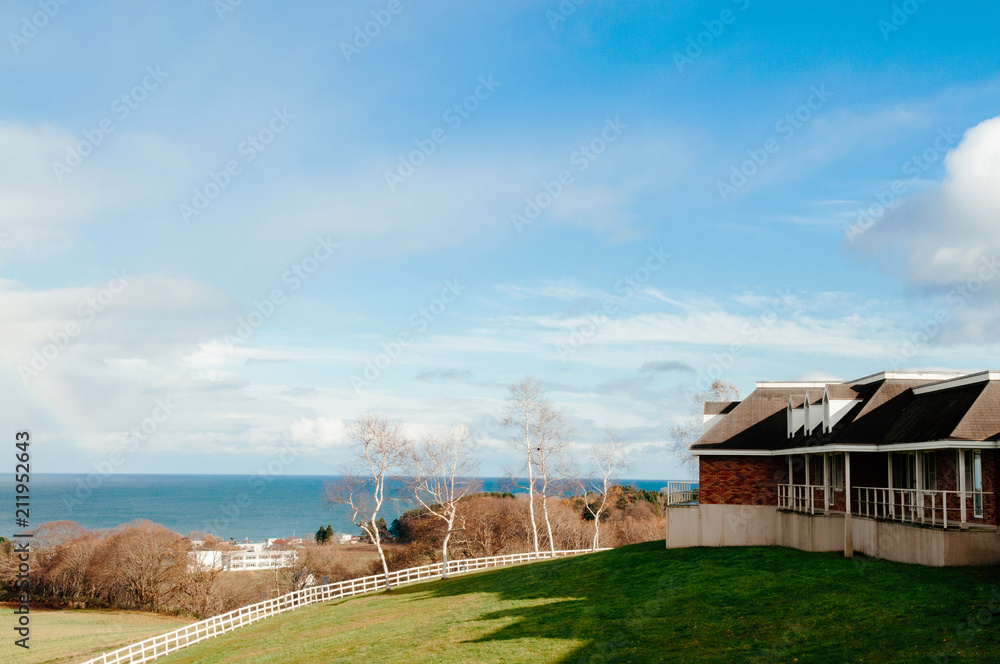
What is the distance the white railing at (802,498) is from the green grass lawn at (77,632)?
2571 cm

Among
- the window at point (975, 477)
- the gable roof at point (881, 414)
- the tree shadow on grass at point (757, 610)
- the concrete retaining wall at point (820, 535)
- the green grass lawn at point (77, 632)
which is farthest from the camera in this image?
the green grass lawn at point (77, 632)

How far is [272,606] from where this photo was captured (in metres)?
32.7

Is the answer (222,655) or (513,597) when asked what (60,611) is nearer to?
(222,655)

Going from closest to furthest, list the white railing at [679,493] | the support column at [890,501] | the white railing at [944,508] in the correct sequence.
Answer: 1. the white railing at [944,508]
2. the support column at [890,501]
3. the white railing at [679,493]

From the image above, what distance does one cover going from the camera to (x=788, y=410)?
28078mm

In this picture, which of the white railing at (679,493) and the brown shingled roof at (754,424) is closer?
the brown shingled roof at (754,424)

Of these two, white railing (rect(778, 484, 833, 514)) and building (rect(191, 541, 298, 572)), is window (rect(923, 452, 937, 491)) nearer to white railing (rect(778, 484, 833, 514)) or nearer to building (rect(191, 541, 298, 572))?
white railing (rect(778, 484, 833, 514))

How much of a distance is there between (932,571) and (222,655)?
66.6 ft

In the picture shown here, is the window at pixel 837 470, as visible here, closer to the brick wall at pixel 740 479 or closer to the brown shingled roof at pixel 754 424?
the brick wall at pixel 740 479

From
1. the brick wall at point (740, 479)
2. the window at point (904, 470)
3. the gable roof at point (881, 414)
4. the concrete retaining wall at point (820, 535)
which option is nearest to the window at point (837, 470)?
the gable roof at point (881, 414)

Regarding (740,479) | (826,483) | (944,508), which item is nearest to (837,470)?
(826,483)

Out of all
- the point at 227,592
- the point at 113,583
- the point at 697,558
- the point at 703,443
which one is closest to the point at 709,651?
the point at 697,558

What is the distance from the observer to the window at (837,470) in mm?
24734

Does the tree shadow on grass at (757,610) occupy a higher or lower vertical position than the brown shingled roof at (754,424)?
lower
